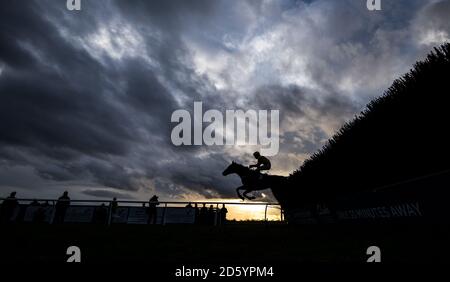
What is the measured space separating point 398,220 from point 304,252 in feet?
9.69

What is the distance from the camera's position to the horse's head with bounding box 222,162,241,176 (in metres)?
14.1

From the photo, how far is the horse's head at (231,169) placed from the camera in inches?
555

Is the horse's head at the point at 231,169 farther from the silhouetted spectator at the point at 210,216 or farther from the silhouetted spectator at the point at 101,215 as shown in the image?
the silhouetted spectator at the point at 101,215

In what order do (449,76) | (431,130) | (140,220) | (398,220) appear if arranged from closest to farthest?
(449,76) < (431,130) < (398,220) < (140,220)

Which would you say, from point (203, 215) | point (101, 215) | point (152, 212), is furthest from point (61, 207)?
point (203, 215)

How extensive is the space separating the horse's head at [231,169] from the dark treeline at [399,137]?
4289 mm

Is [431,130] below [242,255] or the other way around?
the other way around

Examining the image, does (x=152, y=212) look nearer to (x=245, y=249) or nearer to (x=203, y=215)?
(x=203, y=215)

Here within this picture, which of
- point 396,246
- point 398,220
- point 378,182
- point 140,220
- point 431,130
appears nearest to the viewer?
point 396,246

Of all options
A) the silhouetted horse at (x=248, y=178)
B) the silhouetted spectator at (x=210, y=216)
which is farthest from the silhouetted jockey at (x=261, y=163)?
the silhouetted spectator at (x=210, y=216)

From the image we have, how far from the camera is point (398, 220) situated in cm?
732
